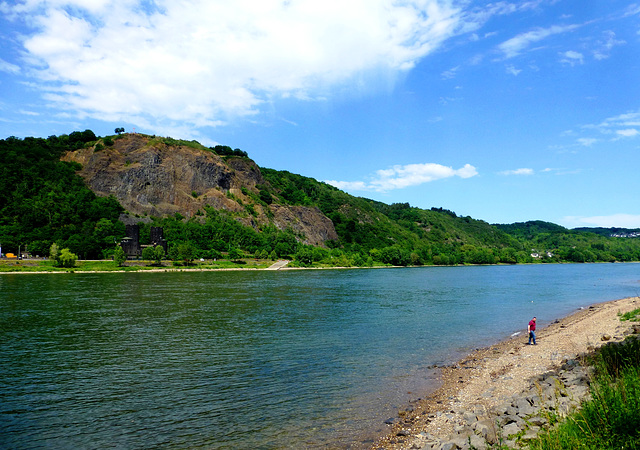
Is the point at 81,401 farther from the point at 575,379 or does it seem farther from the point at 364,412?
the point at 575,379

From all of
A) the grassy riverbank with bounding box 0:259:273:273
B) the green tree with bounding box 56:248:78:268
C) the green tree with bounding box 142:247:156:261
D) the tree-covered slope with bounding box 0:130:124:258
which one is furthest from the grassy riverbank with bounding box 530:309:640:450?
the tree-covered slope with bounding box 0:130:124:258

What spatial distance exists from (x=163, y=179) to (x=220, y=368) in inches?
6227

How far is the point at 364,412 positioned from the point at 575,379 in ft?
26.7

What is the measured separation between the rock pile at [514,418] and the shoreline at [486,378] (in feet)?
0.99

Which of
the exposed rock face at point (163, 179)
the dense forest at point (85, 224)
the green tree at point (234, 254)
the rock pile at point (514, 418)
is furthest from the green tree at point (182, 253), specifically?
the rock pile at point (514, 418)

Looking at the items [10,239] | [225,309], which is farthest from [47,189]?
[225,309]

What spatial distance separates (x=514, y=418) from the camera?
36.6 ft

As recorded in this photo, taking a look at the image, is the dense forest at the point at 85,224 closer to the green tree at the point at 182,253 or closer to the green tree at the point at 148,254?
the green tree at the point at 182,253

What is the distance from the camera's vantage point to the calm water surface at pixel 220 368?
14133 millimetres

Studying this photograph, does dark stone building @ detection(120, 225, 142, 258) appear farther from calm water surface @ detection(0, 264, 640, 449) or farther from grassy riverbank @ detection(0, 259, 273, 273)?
calm water surface @ detection(0, 264, 640, 449)

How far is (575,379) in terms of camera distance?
1423 centimetres

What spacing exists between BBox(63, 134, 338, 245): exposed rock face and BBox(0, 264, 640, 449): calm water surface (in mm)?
120053

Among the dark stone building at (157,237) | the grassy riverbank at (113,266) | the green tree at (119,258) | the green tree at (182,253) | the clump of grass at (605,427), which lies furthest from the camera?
the dark stone building at (157,237)

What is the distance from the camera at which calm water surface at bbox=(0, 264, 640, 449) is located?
14133mm
